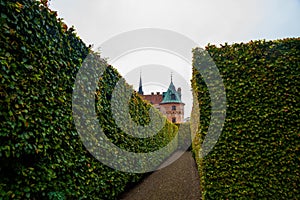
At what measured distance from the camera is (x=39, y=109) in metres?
2.15

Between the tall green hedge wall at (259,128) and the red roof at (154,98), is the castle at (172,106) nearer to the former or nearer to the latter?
the red roof at (154,98)

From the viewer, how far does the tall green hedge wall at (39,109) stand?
178cm

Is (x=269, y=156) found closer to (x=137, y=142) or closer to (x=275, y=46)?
(x=275, y=46)

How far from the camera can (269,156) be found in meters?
3.16

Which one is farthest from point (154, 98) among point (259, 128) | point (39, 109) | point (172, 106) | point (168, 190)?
point (39, 109)

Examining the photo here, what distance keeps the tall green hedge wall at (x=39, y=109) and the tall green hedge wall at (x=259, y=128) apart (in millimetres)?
2420

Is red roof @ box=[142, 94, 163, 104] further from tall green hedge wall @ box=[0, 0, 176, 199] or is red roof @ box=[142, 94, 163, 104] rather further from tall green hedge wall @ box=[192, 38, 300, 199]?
tall green hedge wall @ box=[0, 0, 176, 199]

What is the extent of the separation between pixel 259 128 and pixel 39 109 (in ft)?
11.4

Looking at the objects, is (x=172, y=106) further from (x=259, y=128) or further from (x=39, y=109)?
(x=39, y=109)

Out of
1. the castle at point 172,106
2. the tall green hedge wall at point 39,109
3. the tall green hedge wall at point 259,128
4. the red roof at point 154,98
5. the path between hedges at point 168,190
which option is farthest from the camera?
the red roof at point 154,98

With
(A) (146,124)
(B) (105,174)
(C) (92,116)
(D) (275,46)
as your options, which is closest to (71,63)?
(C) (92,116)

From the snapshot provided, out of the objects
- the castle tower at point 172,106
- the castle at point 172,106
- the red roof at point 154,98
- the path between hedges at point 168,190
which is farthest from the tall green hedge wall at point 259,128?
the red roof at point 154,98

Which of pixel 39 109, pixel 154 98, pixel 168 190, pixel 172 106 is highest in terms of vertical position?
pixel 154 98

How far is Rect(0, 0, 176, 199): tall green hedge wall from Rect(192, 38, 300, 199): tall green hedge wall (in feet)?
7.94
